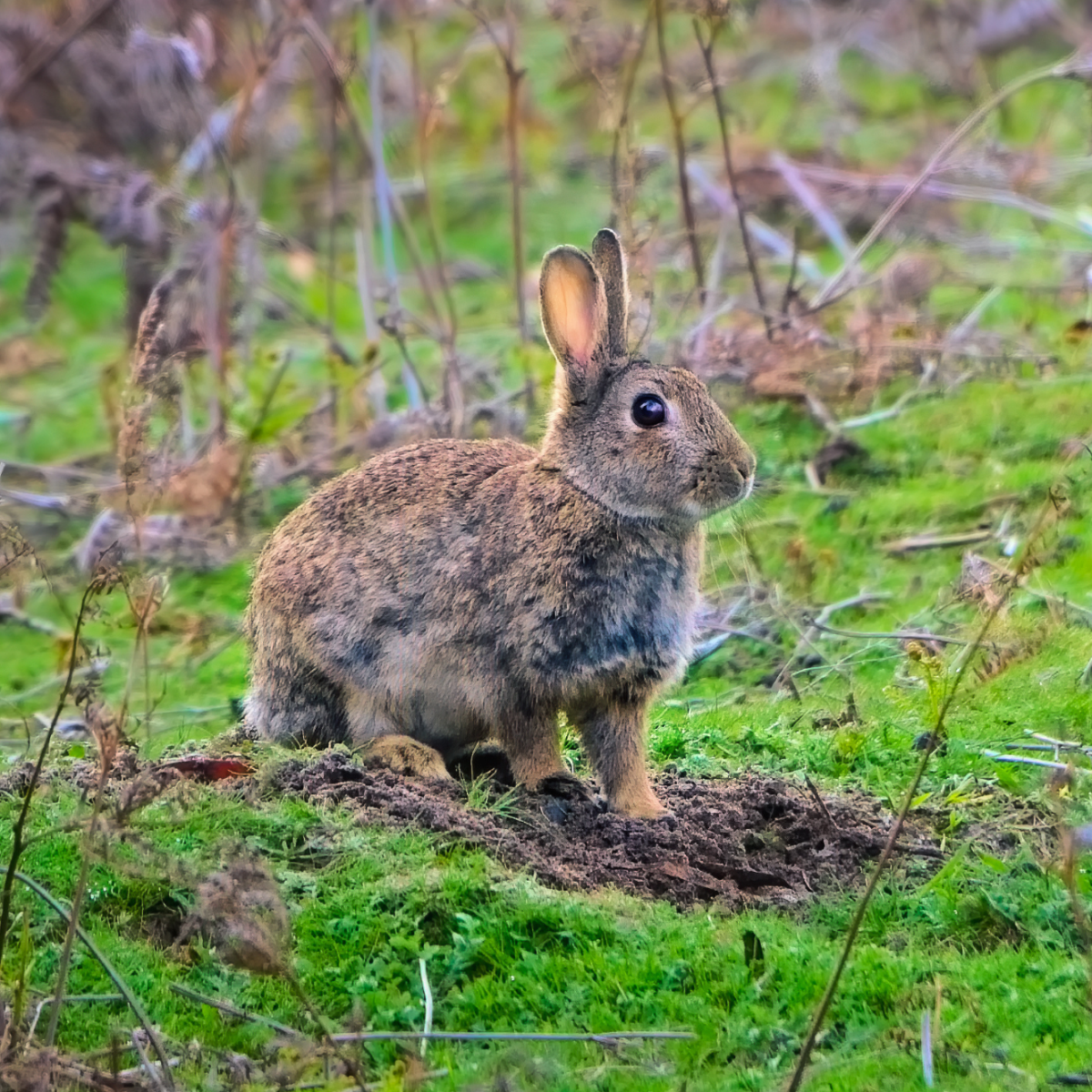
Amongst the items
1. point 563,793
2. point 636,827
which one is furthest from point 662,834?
point 563,793

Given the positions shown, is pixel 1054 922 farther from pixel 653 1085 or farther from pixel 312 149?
pixel 312 149

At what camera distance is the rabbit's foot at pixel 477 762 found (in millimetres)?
6117

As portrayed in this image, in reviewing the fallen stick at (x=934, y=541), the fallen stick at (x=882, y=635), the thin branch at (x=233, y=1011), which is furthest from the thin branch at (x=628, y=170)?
the thin branch at (x=233, y=1011)

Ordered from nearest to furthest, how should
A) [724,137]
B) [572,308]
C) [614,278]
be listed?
[572,308]
[614,278]
[724,137]

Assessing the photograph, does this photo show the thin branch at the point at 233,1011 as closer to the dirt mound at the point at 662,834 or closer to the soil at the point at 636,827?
the soil at the point at 636,827

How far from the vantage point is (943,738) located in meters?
6.07

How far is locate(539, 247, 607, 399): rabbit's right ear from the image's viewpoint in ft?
19.6

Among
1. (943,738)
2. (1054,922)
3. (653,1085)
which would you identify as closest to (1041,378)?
(943,738)

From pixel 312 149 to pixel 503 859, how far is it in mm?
12045

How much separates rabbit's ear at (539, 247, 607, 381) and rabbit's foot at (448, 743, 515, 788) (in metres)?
1.33

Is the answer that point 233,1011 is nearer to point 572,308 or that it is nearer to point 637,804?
point 637,804

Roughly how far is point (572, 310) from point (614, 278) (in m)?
0.22

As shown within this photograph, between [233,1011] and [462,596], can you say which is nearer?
[233,1011]

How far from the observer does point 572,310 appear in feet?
19.7
